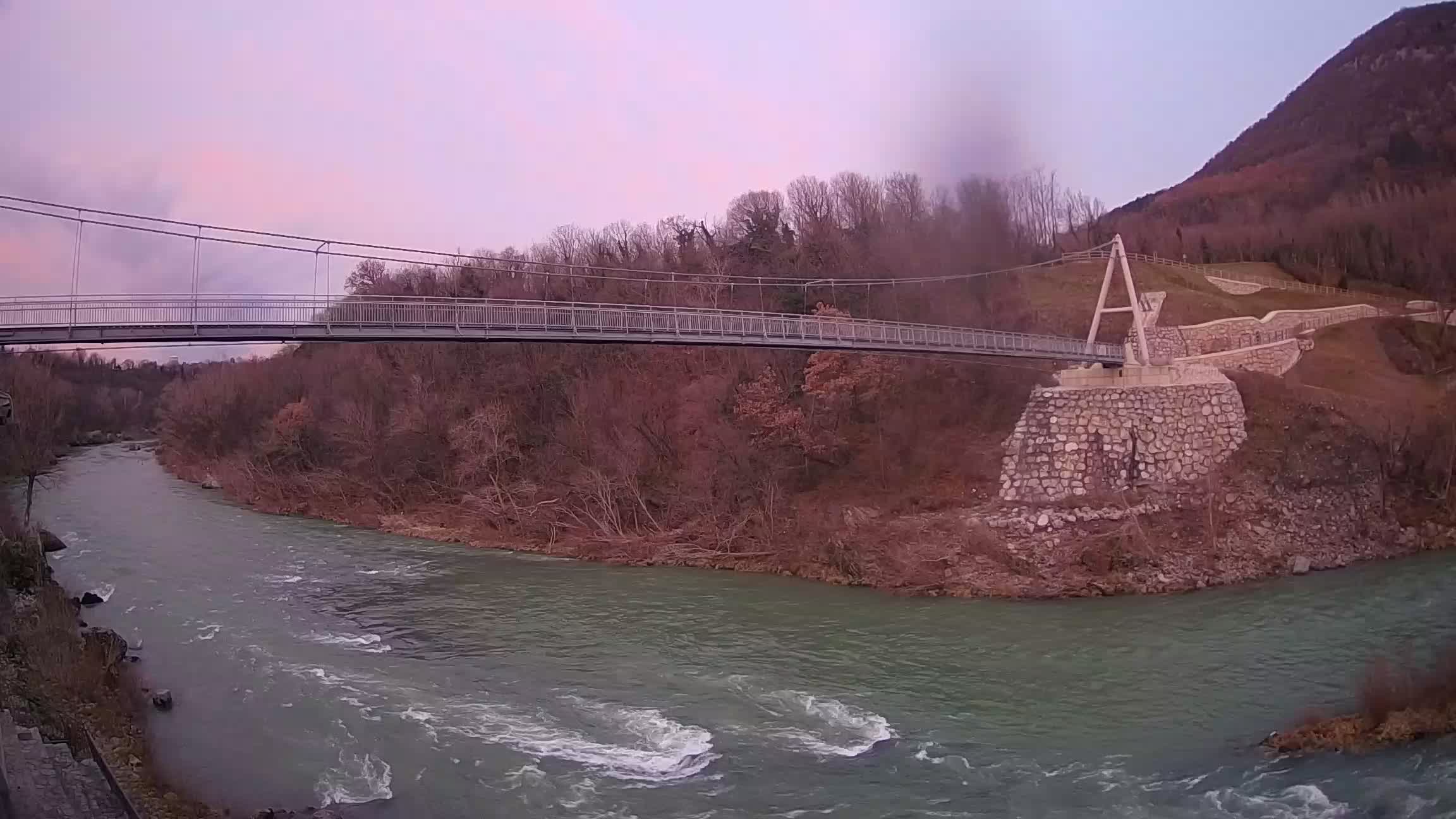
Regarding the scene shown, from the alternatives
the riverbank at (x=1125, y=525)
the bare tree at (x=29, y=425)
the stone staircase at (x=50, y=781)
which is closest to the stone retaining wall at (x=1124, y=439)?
the riverbank at (x=1125, y=525)

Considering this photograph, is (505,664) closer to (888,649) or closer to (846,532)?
(888,649)

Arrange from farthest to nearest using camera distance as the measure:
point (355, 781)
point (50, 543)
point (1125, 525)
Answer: point (50, 543)
point (1125, 525)
point (355, 781)

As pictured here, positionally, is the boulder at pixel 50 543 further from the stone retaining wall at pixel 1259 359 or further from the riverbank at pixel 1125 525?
the stone retaining wall at pixel 1259 359

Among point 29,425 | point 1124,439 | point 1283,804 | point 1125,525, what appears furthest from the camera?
point 29,425

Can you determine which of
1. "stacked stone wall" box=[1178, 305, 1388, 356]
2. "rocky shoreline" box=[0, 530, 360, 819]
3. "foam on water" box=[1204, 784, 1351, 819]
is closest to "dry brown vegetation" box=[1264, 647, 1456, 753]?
"foam on water" box=[1204, 784, 1351, 819]

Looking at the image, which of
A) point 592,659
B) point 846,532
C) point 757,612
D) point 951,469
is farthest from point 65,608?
point 951,469

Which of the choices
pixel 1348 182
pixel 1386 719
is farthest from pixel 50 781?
pixel 1348 182

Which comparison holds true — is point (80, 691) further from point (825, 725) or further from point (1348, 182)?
point (1348, 182)
